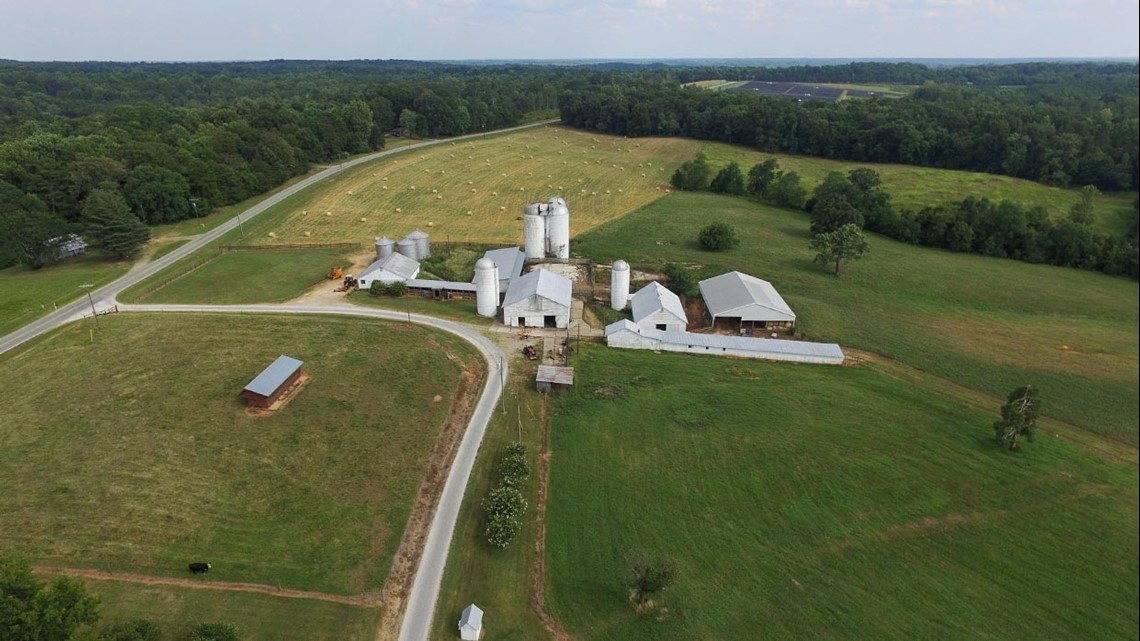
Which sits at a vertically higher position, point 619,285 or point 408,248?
point 408,248

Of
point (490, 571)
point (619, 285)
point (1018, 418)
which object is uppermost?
point (619, 285)

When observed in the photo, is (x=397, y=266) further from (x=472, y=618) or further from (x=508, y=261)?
(x=472, y=618)

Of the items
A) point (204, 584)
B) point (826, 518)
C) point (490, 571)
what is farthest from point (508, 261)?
point (204, 584)

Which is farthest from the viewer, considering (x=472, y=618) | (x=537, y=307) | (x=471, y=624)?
(x=537, y=307)

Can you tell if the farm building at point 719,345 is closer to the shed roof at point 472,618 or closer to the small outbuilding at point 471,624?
the shed roof at point 472,618

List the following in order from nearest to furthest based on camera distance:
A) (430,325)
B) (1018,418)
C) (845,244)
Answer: (1018,418)
(430,325)
(845,244)

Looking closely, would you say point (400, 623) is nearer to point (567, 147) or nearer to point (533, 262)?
point (533, 262)
